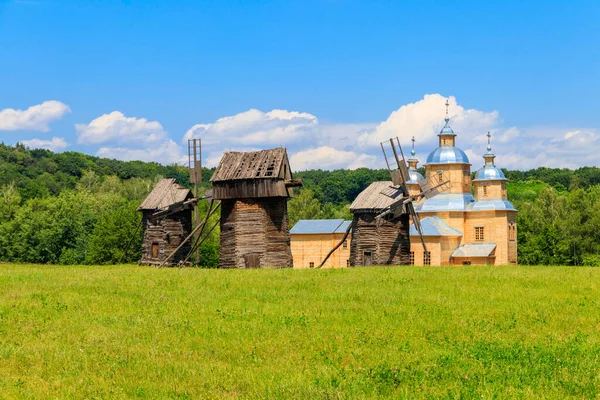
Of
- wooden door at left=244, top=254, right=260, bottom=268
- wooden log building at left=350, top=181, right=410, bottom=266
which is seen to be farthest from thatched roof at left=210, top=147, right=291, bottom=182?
wooden log building at left=350, top=181, right=410, bottom=266

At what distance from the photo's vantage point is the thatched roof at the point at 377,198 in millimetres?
44250

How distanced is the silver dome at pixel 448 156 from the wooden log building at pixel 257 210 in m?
25.2

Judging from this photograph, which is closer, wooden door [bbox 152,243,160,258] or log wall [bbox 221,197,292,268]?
log wall [bbox 221,197,292,268]

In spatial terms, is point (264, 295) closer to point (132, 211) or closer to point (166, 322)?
point (166, 322)

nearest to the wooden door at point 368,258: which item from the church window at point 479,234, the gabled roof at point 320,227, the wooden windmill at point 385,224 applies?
the wooden windmill at point 385,224

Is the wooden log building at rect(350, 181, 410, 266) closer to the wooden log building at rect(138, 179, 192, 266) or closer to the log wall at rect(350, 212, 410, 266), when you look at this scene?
the log wall at rect(350, 212, 410, 266)

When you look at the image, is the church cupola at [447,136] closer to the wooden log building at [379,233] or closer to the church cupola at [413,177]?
the church cupola at [413,177]

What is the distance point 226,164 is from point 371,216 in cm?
955

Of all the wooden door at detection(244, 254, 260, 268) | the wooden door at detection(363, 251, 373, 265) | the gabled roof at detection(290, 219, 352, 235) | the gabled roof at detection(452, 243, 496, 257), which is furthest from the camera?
the gabled roof at detection(290, 219, 352, 235)

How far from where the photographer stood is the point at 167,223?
163 feet

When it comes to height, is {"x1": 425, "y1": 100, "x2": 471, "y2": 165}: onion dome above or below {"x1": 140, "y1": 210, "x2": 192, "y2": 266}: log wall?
above

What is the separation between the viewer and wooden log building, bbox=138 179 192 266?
49125 millimetres

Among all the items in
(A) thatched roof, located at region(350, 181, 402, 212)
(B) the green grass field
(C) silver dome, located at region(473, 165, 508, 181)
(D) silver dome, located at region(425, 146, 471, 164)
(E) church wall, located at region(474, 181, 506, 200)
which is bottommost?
(B) the green grass field

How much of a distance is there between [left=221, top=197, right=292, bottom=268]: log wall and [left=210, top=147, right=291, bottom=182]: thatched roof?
58.6 inches
